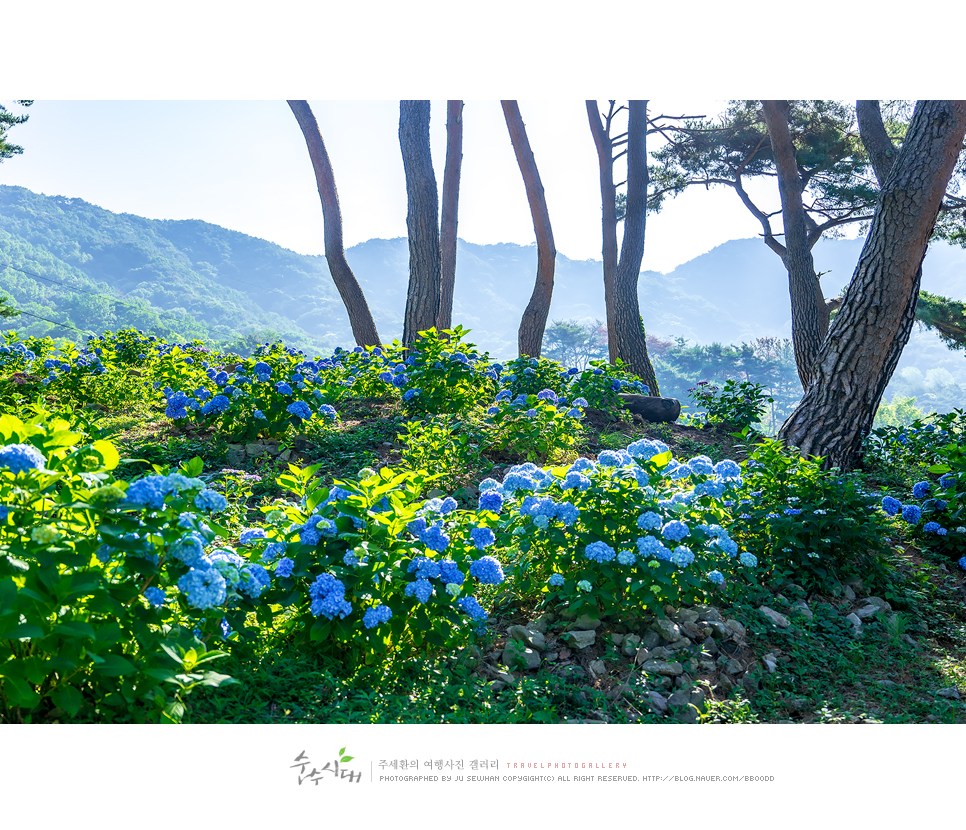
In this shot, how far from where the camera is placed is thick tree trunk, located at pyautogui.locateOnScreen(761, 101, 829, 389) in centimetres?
718

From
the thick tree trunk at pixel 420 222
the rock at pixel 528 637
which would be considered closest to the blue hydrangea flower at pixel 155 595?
the rock at pixel 528 637

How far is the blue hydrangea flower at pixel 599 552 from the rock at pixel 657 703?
47 cm

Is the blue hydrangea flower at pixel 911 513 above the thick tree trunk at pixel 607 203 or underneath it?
underneath

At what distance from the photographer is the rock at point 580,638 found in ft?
7.49

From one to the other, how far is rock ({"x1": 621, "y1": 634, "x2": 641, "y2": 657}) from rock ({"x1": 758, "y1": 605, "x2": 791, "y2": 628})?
2.26 ft

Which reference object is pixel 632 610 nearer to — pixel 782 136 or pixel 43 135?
pixel 43 135

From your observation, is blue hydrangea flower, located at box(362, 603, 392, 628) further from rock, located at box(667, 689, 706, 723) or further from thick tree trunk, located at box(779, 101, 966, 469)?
thick tree trunk, located at box(779, 101, 966, 469)

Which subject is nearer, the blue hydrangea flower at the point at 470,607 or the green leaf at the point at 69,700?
the green leaf at the point at 69,700

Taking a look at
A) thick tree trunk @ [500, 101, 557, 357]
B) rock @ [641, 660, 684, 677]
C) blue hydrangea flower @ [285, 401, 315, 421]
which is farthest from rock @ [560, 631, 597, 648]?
thick tree trunk @ [500, 101, 557, 357]

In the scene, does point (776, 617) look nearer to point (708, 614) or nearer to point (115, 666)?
point (708, 614)

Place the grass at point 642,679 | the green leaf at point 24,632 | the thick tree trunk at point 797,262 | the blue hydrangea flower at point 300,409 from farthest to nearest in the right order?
the thick tree trunk at point 797,262
the blue hydrangea flower at point 300,409
the grass at point 642,679
the green leaf at point 24,632

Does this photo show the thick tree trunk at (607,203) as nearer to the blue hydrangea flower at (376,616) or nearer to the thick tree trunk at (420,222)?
the thick tree trunk at (420,222)

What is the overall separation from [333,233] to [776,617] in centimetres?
675
